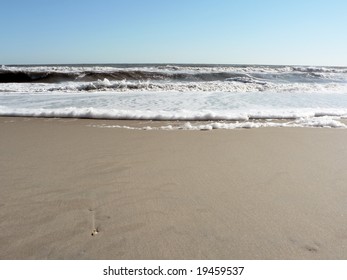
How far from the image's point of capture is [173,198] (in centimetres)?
254

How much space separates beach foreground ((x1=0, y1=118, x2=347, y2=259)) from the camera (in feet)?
6.24

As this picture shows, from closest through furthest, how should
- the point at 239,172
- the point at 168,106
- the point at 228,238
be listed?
the point at 228,238
the point at 239,172
the point at 168,106

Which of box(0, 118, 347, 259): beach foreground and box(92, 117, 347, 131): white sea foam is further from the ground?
box(92, 117, 347, 131): white sea foam

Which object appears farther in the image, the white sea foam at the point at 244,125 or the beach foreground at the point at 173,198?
the white sea foam at the point at 244,125

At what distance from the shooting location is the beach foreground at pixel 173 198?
6.24ft

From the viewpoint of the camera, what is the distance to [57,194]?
8.52 ft

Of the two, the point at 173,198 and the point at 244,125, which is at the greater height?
the point at 244,125

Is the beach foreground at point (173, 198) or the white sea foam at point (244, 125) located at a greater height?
the white sea foam at point (244, 125)

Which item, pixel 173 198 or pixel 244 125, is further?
pixel 244 125

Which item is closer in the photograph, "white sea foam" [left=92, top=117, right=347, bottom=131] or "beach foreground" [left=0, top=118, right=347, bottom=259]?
"beach foreground" [left=0, top=118, right=347, bottom=259]
